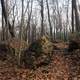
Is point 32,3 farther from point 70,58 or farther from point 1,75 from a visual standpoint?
point 1,75

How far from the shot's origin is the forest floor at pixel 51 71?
906 cm

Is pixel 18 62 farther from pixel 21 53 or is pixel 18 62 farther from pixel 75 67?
pixel 75 67

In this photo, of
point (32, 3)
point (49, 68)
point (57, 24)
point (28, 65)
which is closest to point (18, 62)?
point (28, 65)

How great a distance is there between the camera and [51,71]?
32.8 feet

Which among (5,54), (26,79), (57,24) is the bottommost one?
(26,79)

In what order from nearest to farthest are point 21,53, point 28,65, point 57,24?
point 28,65, point 21,53, point 57,24

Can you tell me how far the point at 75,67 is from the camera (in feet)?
34.3

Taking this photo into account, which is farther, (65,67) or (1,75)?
(65,67)

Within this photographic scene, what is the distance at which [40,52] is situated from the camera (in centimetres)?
1326

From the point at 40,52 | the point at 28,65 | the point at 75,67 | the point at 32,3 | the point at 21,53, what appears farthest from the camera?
the point at 32,3

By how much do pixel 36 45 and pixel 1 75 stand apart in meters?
5.02

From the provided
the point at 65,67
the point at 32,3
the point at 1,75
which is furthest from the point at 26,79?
the point at 32,3

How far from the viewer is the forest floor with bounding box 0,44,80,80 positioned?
9062 millimetres

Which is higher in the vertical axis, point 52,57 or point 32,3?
point 32,3
